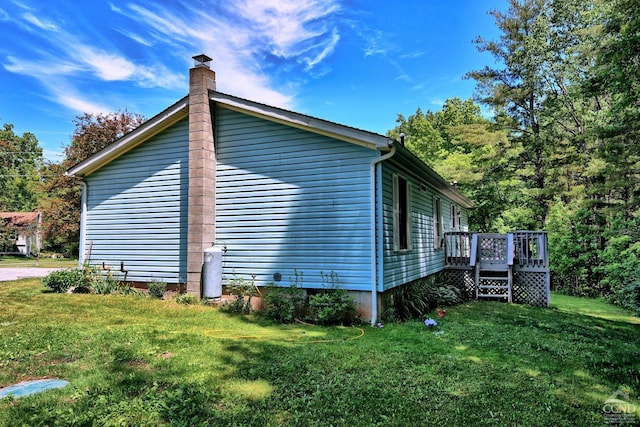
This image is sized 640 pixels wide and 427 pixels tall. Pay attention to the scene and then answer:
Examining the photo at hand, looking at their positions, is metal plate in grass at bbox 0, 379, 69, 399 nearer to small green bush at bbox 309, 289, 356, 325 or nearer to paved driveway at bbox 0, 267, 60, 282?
small green bush at bbox 309, 289, 356, 325

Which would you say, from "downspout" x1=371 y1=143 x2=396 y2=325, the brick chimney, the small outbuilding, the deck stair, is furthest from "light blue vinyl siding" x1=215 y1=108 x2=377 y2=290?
the small outbuilding

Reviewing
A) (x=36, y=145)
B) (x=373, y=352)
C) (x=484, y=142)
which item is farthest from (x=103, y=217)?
(x=36, y=145)

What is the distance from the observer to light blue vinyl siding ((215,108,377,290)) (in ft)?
23.6

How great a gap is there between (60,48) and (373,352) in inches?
673

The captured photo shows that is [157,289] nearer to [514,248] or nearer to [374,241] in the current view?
[374,241]

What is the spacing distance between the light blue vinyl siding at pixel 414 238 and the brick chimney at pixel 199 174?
151 inches

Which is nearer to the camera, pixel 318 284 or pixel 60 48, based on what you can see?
pixel 318 284

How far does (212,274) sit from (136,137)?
4.10 metres

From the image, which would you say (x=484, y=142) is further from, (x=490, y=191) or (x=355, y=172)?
(x=355, y=172)

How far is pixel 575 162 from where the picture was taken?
16984 millimetres

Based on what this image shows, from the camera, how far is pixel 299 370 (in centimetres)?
438

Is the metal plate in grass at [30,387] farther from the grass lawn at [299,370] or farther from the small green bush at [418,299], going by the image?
the small green bush at [418,299]

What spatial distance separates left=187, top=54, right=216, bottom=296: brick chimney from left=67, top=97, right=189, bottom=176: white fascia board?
491 millimetres

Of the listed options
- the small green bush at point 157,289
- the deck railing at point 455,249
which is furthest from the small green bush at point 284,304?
the deck railing at point 455,249
